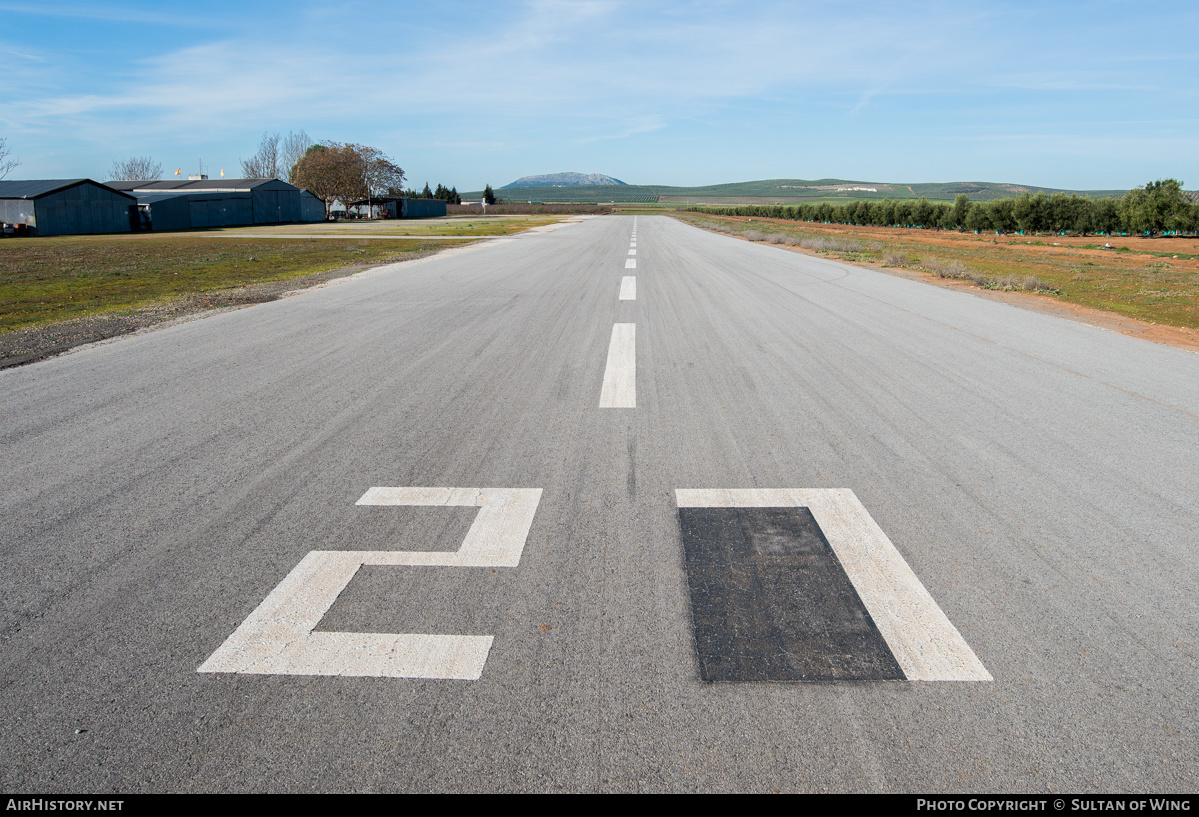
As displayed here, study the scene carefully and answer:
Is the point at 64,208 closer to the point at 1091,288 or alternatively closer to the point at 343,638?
the point at 343,638

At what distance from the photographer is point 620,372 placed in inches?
266

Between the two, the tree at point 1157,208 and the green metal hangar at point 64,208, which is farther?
the tree at point 1157,208

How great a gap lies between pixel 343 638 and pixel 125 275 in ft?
66.4

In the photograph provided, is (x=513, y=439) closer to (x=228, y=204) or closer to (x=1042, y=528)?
(x=1042, y=528)

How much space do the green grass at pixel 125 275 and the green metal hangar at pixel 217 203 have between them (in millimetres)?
31515

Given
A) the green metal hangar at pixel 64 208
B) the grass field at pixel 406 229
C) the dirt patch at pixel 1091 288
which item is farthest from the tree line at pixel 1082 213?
the green metal hangar at pixel 64 208

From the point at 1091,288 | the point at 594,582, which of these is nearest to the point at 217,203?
the point at 1091,288

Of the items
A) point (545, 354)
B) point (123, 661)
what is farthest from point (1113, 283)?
point (123, 661)

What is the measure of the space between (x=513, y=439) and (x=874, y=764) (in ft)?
10.7

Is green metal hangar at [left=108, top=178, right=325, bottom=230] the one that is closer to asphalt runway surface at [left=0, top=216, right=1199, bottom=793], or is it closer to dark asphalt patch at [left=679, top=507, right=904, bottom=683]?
asphalt runway surface at [left=0, top=216, right=1199, bottom=793]

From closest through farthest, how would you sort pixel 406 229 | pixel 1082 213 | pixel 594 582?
pixel 594 582
pixel 406 229
pixel 1082 213

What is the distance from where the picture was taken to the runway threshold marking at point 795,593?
8.11 ft

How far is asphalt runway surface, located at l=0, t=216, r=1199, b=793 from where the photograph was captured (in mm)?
2094

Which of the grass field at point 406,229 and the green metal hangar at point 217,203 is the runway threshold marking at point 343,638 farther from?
the green metal hangar at point 217,203
